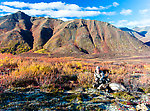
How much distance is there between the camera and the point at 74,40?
90.8 m

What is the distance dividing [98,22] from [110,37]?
32686 mm

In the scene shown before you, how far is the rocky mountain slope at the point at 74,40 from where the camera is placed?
78.2 meters

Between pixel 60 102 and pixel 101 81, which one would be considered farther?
pixel 101 81

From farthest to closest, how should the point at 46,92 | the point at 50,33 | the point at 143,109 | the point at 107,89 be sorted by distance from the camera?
1. the point at 50,33
2. the point at 107,89
3. the point at 46,92
4. the point at 143,109

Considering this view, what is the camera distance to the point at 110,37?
9444 centimetres

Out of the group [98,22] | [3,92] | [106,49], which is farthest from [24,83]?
[98,22]

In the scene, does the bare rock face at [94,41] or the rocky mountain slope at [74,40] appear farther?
the bare rock face at [94,41]

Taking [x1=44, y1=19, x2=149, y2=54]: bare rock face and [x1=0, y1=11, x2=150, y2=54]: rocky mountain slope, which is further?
[x1=44, y1=19, x2=149, y2=54]: bare rock face

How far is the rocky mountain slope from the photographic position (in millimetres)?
78188

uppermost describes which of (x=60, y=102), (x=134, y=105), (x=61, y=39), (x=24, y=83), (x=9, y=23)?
(x=9, y=23)

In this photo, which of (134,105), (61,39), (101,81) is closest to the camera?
(134,105)

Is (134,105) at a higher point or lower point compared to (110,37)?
lower

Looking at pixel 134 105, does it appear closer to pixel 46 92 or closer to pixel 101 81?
pixel 101 81

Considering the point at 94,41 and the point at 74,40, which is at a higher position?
the point at 74,40
